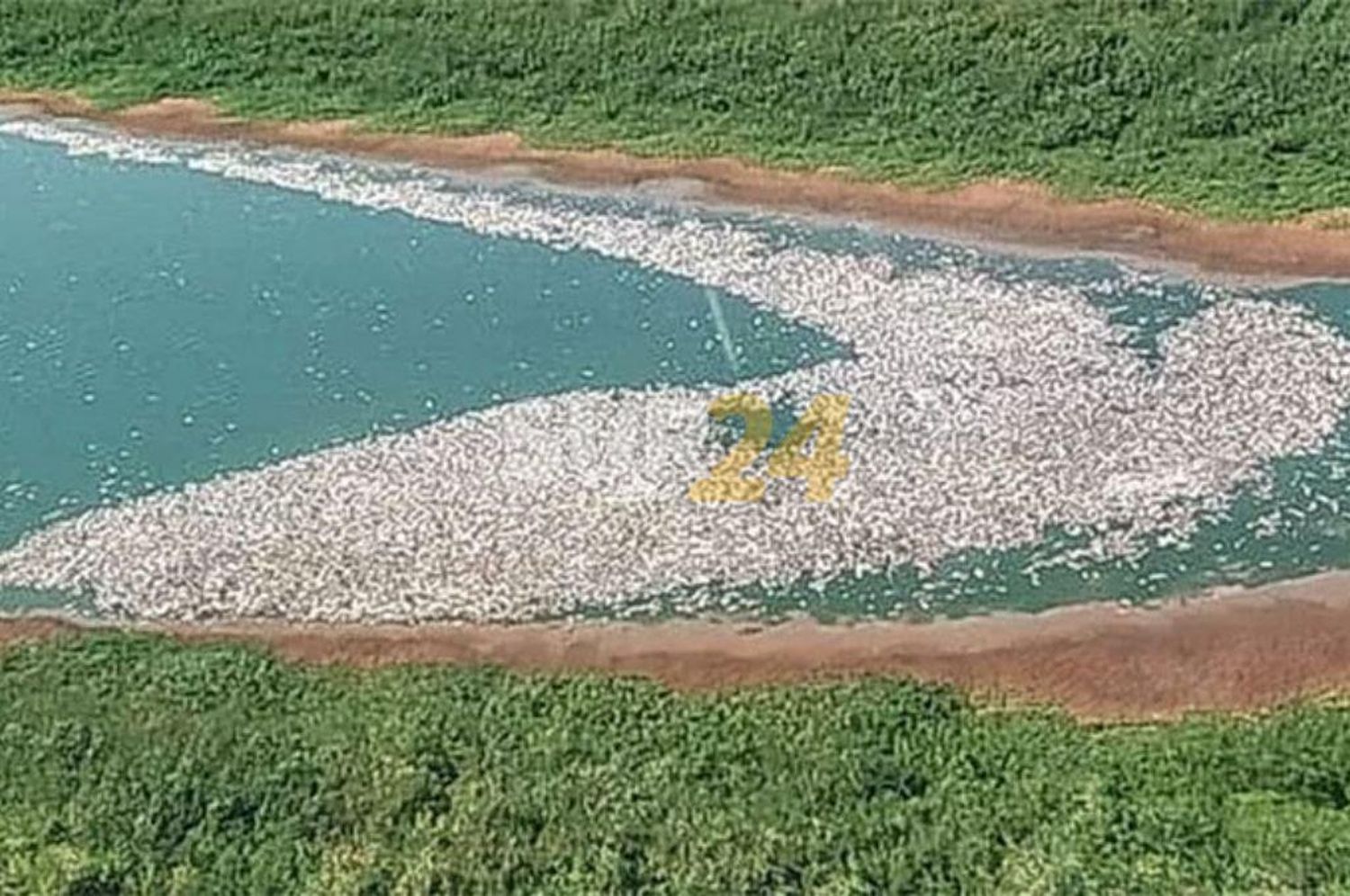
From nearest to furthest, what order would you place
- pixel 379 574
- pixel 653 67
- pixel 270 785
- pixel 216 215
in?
pixel 270 785 < pixel 379 574 < pixel 216 215 < pixel 653 67

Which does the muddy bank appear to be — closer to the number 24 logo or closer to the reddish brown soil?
the reddish brown soil

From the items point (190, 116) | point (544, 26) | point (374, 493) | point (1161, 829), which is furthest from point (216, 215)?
point (1161, 829)

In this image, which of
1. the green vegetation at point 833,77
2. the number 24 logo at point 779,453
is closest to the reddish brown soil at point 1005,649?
the number 24 logo at point 779,453

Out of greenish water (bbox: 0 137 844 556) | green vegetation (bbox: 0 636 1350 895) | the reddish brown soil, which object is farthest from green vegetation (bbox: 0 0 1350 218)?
green vegetation (bbox: 0 636 1350 895)

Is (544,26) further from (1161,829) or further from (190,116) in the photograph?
(1161,829)

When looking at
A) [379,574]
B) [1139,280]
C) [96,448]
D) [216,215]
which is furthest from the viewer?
[216,215]

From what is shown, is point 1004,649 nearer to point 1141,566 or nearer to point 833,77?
point 1141,566
